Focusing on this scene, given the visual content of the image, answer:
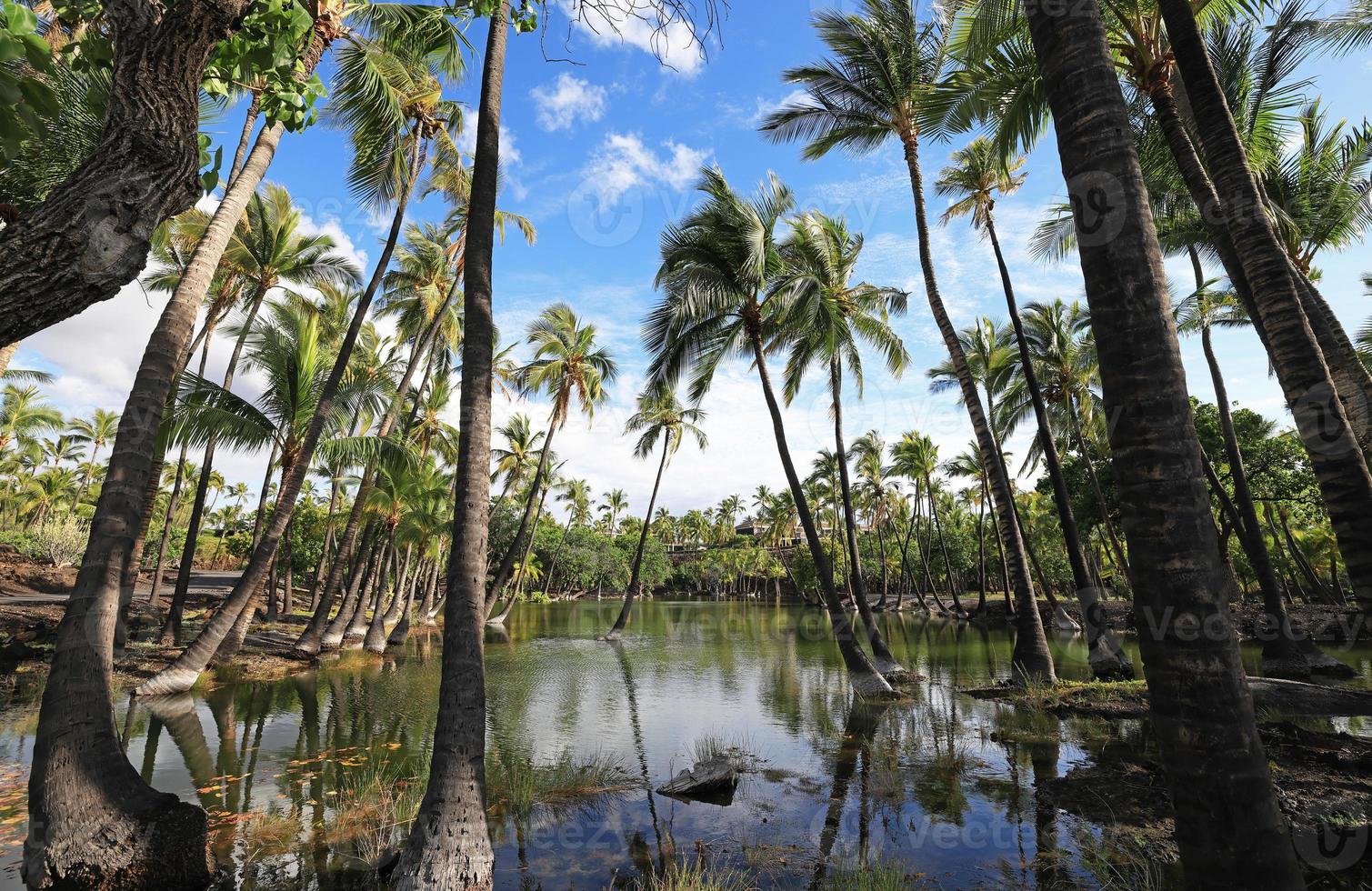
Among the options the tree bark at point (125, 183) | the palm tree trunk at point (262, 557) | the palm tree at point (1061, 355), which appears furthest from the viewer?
the palm tree at point (1061, 355)

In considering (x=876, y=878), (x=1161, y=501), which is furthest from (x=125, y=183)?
(x=876, y=878)

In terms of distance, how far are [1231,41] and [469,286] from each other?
48.4 feet

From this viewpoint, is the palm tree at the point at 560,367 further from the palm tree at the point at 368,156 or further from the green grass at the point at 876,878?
the green grass at the point at 876,878

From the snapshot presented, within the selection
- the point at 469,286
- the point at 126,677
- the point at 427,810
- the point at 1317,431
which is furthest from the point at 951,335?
the point at 126,677

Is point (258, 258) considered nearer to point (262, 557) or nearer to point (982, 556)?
point (262, 557)

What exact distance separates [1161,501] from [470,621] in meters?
5.03

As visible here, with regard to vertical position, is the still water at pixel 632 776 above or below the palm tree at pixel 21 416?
below

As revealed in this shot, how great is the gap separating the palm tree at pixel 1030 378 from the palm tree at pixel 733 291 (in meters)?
5.64

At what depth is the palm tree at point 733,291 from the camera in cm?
1534

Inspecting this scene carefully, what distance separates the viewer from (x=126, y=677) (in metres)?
13.0

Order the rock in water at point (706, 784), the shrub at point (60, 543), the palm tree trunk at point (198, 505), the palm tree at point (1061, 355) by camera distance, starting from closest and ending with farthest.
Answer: the rock in water at point (706, 784), the palm tree trunk at point (198, 505), the palm tree at point (1061, 355), the shrub at point (60, 543)

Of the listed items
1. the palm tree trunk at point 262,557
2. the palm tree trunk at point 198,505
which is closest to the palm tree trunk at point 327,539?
the palm tree trunk at point 198,505

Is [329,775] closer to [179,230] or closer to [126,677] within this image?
[126,677]

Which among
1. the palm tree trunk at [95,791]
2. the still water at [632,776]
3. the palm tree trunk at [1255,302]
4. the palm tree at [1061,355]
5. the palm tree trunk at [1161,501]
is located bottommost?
the still water at [632,776]
